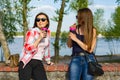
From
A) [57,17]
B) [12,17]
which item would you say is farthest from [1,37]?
[12,17]

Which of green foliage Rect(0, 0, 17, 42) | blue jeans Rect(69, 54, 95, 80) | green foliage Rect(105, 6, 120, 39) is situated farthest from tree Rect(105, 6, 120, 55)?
blue jeans Rect(69, 54, 95, 80)

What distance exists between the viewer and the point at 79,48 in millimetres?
6039

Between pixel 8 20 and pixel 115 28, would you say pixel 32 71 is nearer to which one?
pixel 8 20

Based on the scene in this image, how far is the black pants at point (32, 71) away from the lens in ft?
19.3

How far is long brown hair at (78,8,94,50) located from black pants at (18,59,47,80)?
3.12ft

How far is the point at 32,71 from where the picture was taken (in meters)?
6.02

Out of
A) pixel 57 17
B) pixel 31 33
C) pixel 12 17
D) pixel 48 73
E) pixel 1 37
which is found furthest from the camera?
pixel 12 17

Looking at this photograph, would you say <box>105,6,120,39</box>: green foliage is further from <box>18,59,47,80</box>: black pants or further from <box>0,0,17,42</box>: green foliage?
<box>18,59,47,80</box>: black pants

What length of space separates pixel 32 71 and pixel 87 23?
4.32ft

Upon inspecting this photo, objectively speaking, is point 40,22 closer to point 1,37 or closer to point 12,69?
point 12,69

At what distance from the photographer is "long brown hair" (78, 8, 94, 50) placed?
5.95m

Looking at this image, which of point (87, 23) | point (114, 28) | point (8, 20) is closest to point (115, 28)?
point (114, 28)

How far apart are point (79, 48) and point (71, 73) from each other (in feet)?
1.58

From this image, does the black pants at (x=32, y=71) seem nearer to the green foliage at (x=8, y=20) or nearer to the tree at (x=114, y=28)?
the green foliage at (x=8, y=20)
